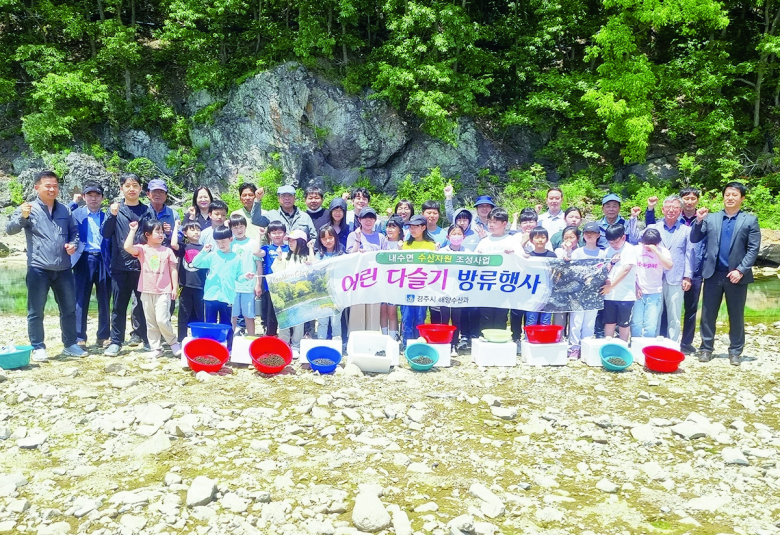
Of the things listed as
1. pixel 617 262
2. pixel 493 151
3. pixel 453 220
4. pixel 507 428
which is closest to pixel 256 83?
pixel 493 151

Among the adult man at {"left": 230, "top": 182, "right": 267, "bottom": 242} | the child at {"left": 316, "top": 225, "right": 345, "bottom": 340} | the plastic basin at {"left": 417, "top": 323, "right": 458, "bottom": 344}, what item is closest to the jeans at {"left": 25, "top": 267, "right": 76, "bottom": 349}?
the adult man at {"left": 230, "top": 182, "right": 267, "bottom": 242}

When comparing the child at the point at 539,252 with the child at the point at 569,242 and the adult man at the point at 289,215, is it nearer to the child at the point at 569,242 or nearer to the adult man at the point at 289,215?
the child at the point at 569,242

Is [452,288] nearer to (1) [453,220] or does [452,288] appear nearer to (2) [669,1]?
(1) [453,220]

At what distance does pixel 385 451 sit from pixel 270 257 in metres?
3.46

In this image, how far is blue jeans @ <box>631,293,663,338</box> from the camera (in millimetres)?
7242

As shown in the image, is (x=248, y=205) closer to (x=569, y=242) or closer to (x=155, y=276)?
(x=155, y=276)

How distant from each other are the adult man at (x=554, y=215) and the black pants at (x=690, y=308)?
1.90m

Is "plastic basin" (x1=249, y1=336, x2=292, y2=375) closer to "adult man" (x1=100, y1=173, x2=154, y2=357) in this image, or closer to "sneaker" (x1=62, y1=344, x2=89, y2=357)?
"adult man" (x1=100, y1=173, x2=154, y2=357)

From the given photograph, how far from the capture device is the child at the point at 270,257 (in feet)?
23.1

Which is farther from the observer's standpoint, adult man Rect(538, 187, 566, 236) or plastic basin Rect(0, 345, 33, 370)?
adult man Rect(538, 187, 566, 236)

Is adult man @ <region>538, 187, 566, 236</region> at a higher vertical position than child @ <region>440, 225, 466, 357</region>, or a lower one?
higher

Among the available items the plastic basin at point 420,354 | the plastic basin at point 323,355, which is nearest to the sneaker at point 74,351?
the plastic basin at point 323,355

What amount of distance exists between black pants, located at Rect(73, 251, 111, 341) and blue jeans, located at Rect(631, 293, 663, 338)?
714 cm

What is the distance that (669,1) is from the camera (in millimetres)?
19609
